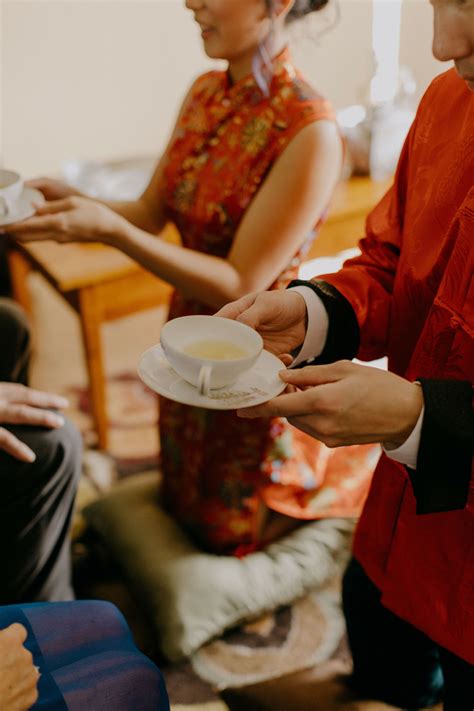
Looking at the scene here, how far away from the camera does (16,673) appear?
0.78 metres

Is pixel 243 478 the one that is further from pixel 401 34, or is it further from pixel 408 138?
pixel 401 34

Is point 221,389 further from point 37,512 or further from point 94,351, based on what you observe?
point 94,351

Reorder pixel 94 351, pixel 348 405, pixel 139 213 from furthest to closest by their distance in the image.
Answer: pixel 94 351 → pixel 139 213 → pixel 348 405

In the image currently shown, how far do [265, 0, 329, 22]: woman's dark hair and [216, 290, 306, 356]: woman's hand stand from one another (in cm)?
66

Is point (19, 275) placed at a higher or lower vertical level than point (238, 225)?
lower

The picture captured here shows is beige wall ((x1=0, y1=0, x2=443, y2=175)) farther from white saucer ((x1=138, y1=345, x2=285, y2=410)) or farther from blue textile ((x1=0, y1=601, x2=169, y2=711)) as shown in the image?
blue textile ((x1=0, y1=601, x2=169, y2=711))

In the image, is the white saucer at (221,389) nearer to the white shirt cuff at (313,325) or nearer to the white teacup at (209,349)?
the white teacup at (209,349)

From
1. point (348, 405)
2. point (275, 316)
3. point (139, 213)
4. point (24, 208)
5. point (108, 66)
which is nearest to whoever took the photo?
point (348, 405)

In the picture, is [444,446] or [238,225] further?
[238,225]

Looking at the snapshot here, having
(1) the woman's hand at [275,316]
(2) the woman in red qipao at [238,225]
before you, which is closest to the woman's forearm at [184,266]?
(2) the woman in red qipao at [238,225]

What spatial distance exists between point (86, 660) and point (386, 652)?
581 millimetres

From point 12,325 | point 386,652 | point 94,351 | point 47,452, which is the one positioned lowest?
point 386,652

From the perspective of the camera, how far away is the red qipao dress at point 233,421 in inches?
53.9

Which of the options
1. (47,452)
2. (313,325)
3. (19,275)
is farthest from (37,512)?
(19,275)
